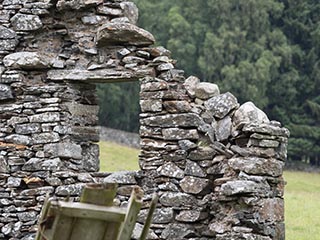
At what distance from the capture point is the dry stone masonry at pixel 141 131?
9.69 m

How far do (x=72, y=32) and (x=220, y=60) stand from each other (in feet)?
118

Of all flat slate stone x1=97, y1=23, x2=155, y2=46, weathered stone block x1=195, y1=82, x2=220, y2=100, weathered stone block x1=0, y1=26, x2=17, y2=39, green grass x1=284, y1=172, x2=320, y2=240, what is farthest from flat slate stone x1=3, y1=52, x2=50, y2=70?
green grass x1=284, y1=172, x2=320, y2=240

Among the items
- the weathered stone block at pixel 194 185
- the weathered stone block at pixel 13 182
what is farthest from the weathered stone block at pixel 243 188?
the weathered stone block at pixel 13 182

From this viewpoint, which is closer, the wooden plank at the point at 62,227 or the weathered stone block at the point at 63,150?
the wooden plank at the point at 62,227

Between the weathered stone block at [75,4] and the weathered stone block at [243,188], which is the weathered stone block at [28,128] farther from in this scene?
the weathered stone block at [243,188]

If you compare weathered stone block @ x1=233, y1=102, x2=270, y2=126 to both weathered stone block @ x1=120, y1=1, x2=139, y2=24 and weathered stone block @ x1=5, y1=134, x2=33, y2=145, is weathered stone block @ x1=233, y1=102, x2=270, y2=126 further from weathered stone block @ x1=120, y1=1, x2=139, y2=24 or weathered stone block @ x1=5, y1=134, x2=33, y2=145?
weathered stone block @ x1=5, y1=134, x2=33, y2=145

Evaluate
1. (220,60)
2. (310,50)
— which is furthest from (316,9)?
(220,60)

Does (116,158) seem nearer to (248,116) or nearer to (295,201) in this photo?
(295,201)

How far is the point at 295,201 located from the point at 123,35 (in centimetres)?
1052

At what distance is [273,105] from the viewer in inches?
1767

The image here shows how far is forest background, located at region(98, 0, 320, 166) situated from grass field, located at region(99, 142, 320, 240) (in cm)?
902

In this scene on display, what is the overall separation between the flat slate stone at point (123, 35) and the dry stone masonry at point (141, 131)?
1cm

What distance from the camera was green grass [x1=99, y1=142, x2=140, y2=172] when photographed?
27641 millimetres

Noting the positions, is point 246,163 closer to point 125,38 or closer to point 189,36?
point 125,38
